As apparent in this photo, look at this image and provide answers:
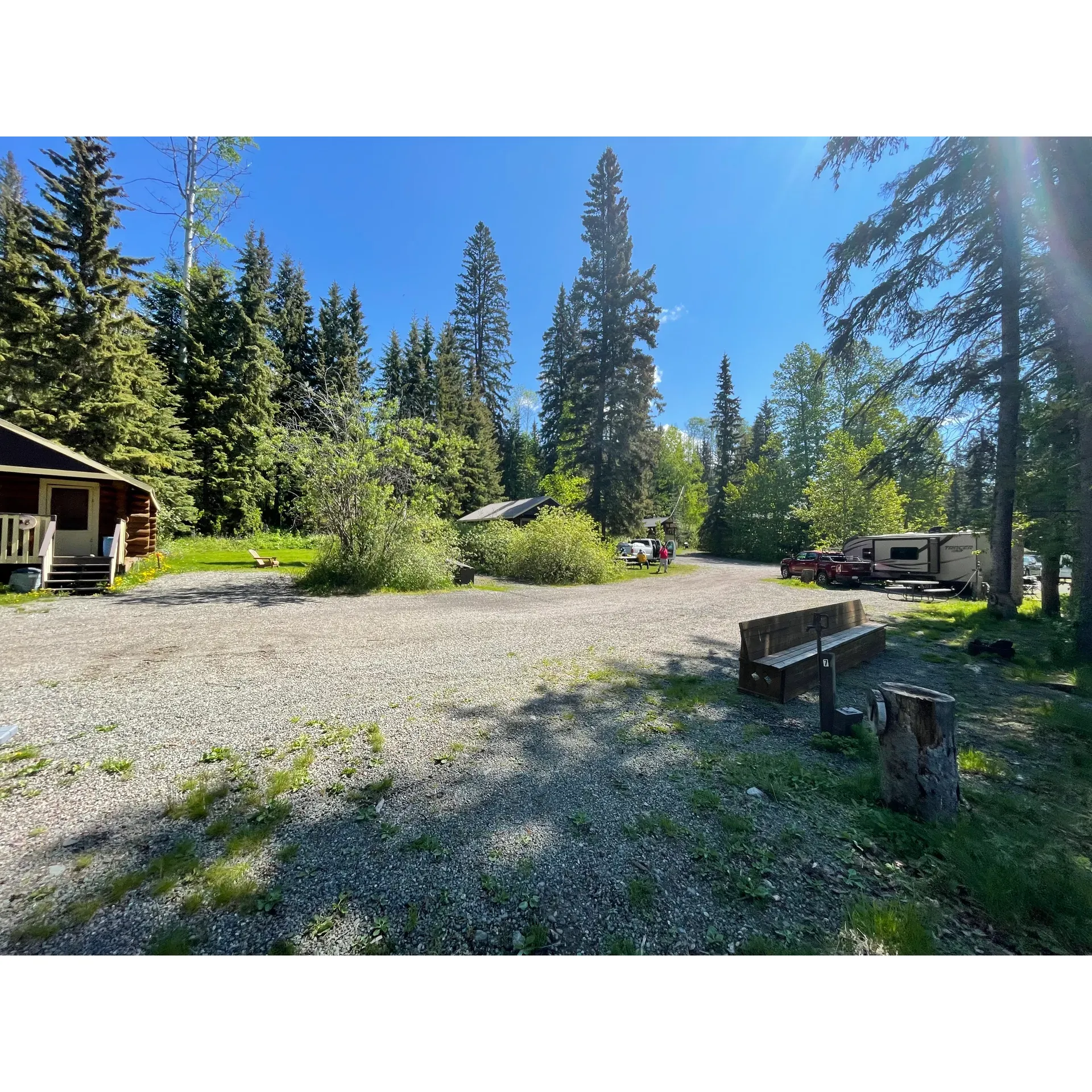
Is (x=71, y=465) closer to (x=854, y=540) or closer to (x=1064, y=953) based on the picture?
(x=1064, y=953)

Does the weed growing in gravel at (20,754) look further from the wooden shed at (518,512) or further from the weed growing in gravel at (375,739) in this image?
the wooden shed at (518,512)

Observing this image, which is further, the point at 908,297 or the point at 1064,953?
the point at 908,297

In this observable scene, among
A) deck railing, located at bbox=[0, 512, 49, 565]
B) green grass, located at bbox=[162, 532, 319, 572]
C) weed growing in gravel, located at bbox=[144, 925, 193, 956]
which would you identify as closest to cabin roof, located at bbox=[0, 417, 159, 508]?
deck railing, located at bbox=[0, 512, 49, 565]

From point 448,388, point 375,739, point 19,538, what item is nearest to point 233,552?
point 19,538

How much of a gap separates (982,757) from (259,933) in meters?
4.85

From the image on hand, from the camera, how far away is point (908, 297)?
717cm

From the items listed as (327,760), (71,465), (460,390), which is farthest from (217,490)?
(327,760)

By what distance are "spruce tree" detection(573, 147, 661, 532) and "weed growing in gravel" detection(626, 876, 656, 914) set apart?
2336cm

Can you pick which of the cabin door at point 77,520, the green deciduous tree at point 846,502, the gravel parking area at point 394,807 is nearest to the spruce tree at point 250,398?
the cabin door at point 77,520

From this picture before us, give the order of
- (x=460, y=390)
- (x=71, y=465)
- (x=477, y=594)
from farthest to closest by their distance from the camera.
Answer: (x=460, y=390) < (x=477, y=594) < (x=71, y=465)

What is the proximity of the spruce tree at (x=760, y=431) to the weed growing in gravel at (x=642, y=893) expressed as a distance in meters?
45.1

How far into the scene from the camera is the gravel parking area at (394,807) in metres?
1.85

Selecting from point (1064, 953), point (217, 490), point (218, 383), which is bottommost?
point (1064, 953)

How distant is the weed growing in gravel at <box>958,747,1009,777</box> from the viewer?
3.21m
